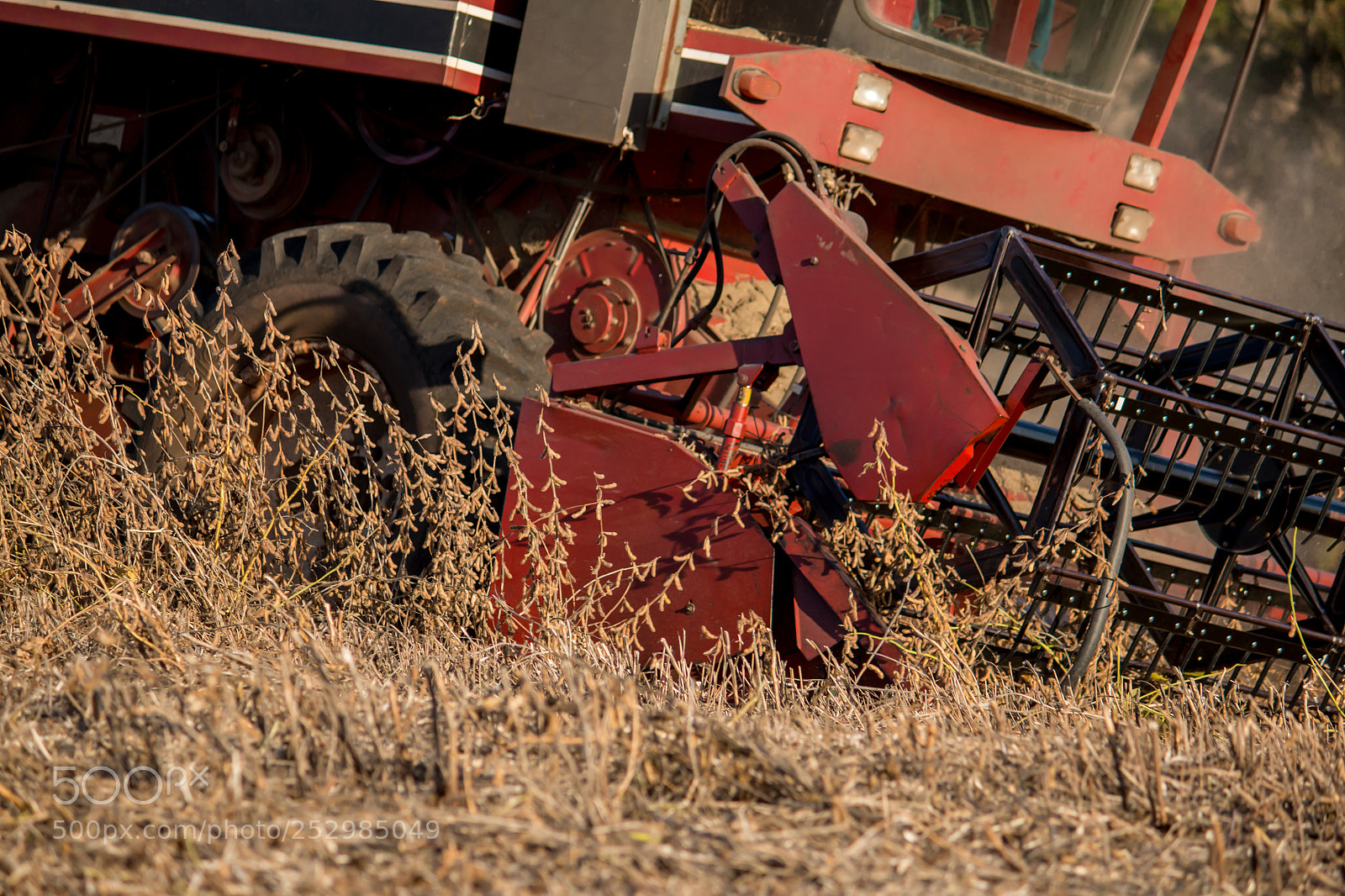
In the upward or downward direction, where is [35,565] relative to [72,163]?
downward

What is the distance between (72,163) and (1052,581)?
5246 millimetres

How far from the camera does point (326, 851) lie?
4.32 feet

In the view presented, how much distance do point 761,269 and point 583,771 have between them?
8.65 feet

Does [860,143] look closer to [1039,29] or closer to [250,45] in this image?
[1039,29]

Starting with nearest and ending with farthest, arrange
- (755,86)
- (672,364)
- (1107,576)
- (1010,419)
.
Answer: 1. (1107,576)
2. (1010,419)
3. (672,364)
4. (755,86)

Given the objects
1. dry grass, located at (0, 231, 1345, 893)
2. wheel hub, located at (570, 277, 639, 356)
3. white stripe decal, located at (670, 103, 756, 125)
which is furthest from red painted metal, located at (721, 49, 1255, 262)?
dry grass, located at (0, 231, 1345, 893)

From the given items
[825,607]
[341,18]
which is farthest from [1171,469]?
[341,18]

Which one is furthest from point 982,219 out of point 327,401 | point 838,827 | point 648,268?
point 838,827

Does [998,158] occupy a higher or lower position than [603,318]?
higher

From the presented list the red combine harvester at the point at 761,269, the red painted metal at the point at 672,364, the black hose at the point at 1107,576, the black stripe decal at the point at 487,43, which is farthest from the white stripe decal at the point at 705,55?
the black hose at the point at 1107,576

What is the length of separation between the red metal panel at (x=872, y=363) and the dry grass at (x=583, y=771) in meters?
0.45

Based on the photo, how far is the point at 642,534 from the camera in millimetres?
2744

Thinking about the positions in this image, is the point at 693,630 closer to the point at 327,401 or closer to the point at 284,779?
the point at 284,779

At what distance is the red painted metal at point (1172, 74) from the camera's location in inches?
166
